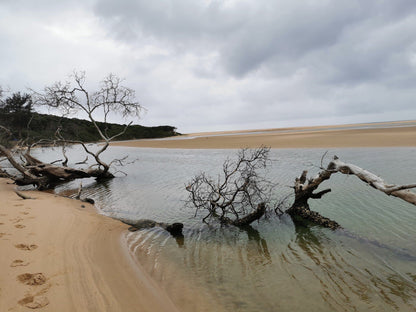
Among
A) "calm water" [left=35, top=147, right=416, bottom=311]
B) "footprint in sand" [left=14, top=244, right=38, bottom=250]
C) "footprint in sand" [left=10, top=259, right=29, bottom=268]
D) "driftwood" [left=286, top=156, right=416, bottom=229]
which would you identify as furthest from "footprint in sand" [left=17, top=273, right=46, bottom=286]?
"driftwood" [left=286, top=156, right=416, bottom=229]

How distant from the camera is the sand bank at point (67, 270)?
9.73 feet

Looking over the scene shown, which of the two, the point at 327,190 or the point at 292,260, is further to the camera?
the point at 327,190

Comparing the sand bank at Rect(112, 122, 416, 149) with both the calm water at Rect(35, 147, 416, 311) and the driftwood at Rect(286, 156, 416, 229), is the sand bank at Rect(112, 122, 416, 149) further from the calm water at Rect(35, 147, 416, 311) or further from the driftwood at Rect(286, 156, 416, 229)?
the driftwood at Rect(286, 156, 416, 229)

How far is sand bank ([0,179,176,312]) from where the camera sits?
2967mm

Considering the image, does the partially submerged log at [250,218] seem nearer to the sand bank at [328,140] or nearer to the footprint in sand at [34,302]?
the footprint in sand at [34,302]

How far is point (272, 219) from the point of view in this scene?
7078 mm

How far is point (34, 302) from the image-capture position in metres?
2.80

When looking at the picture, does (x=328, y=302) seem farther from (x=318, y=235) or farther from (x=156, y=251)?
(x=156, y=251)

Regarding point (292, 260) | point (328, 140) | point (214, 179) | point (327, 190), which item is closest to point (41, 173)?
point (214, 179)

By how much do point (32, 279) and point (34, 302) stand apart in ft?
1.86

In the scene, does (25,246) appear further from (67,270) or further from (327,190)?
(327,190)

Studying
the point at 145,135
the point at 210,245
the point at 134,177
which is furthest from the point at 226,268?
the point at 145,135

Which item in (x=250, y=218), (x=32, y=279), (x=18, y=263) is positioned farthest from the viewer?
(x=250, y=218)

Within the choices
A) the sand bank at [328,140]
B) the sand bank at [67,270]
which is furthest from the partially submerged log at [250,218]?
the sand bank at [328,140]
